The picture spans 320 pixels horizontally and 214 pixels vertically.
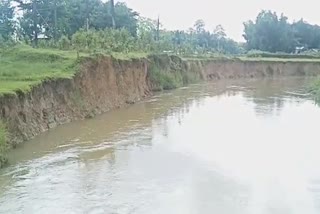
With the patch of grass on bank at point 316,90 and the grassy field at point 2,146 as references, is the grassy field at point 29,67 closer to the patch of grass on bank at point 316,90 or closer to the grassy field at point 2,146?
the grassy field at point 2,146

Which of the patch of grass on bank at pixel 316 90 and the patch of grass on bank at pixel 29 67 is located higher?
the patch of grass on bank at pixel 29 67

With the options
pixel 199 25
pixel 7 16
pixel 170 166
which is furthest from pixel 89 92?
pixel 199 25

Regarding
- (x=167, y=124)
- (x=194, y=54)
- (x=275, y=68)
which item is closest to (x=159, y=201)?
(x=167, y=124)

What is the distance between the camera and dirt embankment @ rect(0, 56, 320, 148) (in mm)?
14398

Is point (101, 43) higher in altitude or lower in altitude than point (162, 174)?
higher

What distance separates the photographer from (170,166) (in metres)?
12.1

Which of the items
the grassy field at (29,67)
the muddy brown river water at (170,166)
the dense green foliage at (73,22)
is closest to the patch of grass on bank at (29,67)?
the grassy field at (29,67)

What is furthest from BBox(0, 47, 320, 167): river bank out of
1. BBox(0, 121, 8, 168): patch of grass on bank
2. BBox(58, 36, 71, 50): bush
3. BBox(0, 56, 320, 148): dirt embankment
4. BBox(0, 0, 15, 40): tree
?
BBox(0, 0, 15, 40): tree

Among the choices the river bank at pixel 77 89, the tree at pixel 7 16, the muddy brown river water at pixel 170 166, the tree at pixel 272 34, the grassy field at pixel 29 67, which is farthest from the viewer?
the tree at pixel 272 34

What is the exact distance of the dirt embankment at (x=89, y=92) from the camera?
14398 mm

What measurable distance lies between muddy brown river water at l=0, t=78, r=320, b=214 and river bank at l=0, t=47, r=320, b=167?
1.86 feet

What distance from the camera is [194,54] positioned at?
147 ft

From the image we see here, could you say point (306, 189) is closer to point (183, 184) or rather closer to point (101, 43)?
point (183, 184)

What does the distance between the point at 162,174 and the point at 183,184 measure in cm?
86
